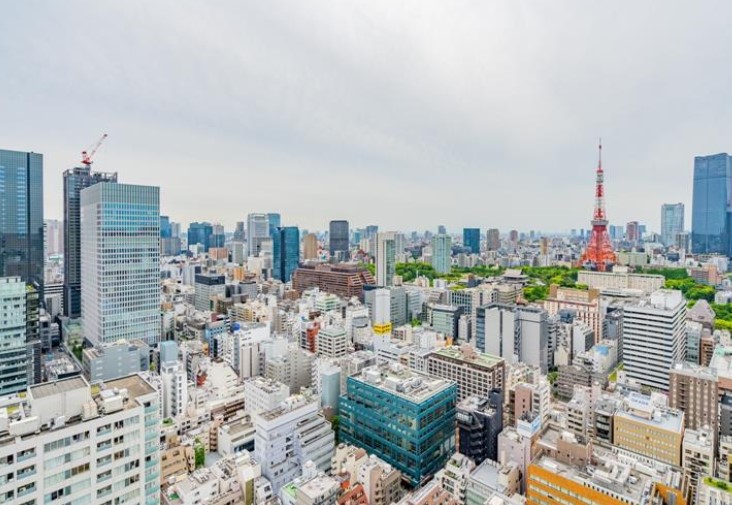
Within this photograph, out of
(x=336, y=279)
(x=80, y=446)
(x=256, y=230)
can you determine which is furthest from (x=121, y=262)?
(x=256, y=230)

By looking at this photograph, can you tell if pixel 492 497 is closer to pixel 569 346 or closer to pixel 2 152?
pixel 569 346

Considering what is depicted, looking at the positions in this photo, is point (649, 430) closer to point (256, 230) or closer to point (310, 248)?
point (310, 248)

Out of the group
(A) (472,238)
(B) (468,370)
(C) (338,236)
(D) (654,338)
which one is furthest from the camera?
(A) (472,238)

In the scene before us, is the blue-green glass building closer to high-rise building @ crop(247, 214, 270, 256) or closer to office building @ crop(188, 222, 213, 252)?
high-rise building @ crop(247, 214, 270, 256)

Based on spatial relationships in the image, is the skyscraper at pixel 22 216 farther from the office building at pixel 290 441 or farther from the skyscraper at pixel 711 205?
the skyscraper at pixel 711 205

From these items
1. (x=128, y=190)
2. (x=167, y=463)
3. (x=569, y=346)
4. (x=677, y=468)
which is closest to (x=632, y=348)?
(x=569, y=346)

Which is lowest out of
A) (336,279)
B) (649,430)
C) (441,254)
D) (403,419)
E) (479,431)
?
(479,431)

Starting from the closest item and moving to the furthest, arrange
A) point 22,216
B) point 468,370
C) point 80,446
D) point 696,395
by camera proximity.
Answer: point 80,446 → point 696,395 → point 468,370 → point 22,216
